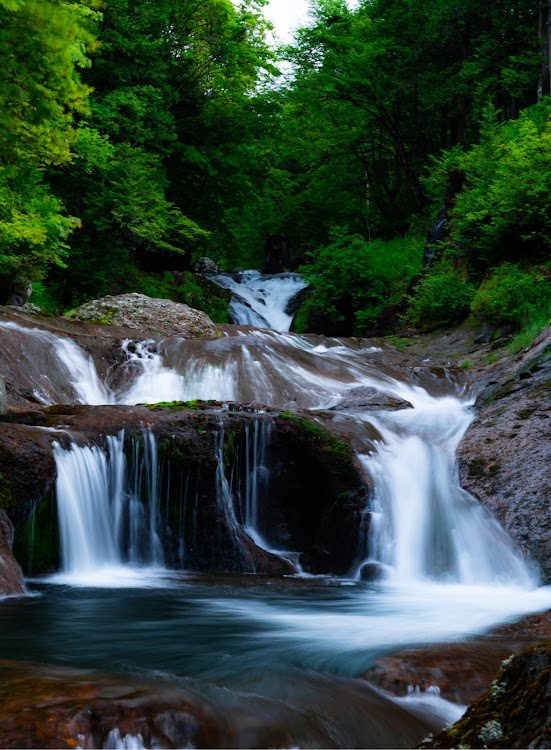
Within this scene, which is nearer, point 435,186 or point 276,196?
point 435,186

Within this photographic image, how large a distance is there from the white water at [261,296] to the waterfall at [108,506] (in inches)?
581

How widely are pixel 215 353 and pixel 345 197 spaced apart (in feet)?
60.6

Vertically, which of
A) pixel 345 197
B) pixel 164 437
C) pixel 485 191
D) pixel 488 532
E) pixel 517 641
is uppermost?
pixel 345 197

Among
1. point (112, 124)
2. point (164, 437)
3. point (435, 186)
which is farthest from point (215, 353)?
point (435, 186)

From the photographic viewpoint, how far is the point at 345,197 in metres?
28.6

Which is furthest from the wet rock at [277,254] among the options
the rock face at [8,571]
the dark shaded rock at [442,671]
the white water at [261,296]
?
the dark shaded rock at [442,671]

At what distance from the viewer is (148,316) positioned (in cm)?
1466

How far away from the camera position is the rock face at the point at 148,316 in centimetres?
1434

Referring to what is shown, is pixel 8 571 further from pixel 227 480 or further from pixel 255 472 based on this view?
pixel 255 472

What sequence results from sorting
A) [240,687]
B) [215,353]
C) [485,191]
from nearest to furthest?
[240,687]
[215,353]
[485,191]

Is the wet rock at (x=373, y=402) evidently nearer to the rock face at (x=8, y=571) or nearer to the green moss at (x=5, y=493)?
the green moss at (x=5, y=493)

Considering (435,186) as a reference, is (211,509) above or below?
below

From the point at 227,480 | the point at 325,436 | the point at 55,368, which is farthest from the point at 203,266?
the point at 227,480

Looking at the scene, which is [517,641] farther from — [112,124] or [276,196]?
[276,196]
